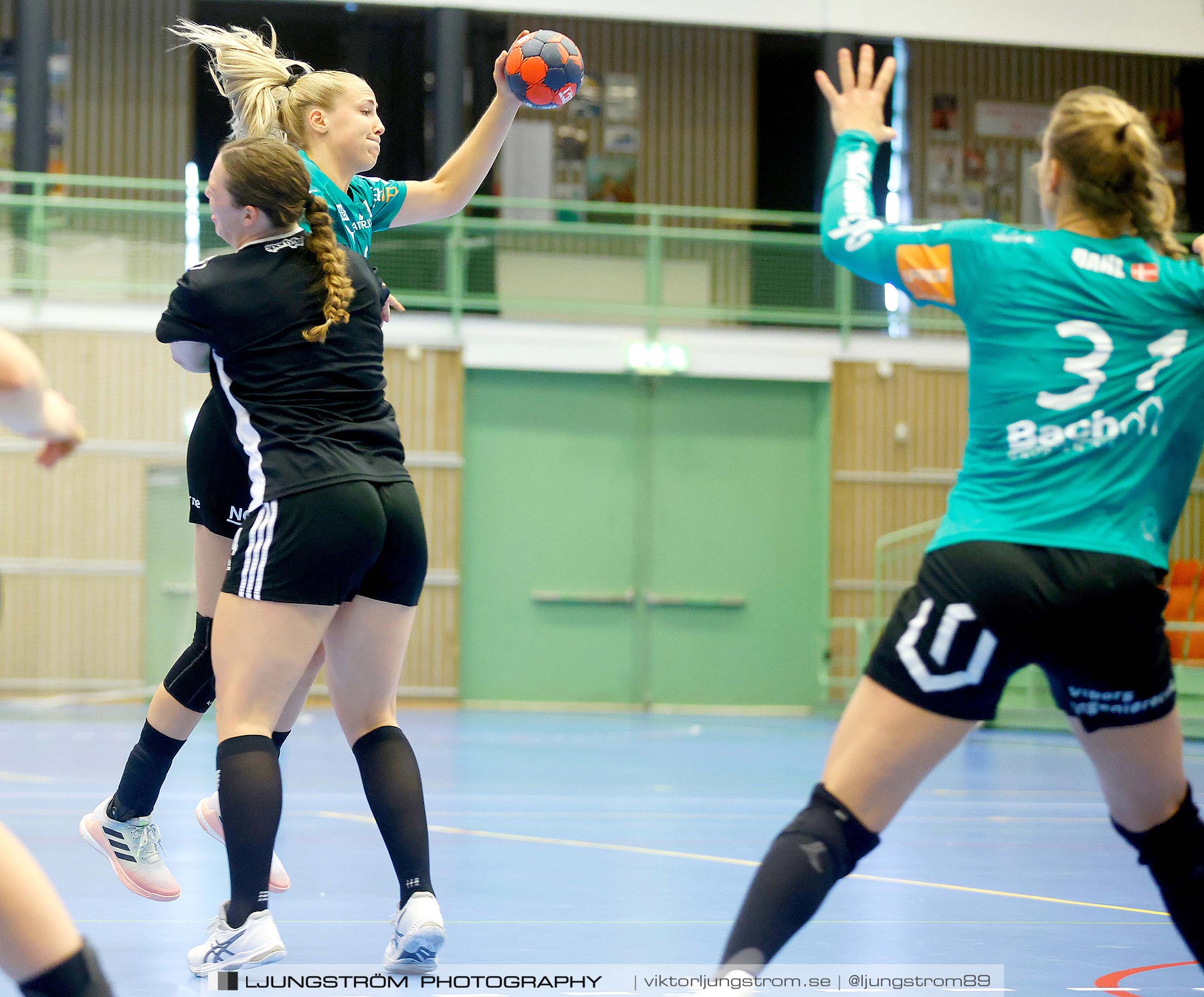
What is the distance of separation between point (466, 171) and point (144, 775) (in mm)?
1767

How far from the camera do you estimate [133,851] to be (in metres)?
3.51

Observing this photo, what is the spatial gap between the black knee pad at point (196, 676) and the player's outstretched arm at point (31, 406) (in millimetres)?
1518

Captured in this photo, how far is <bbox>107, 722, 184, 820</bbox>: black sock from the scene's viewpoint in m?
3.46

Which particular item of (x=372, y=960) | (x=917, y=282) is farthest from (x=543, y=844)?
(x=917, y=282)

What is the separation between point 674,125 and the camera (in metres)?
17.4

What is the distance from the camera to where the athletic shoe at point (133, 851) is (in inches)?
138

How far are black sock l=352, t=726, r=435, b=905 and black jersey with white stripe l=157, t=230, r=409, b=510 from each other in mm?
603

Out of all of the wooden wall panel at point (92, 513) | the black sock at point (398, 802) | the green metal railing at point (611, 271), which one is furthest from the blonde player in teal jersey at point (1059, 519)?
the wooden wall panel at point (92, 513)

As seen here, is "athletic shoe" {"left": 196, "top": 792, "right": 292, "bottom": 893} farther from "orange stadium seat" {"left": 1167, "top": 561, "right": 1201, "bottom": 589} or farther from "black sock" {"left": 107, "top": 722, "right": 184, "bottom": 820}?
"orange stadium seat" {"left": 1167, "top": 561, "right": 1201, "bottom": 589}

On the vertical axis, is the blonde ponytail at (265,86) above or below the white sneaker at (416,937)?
above

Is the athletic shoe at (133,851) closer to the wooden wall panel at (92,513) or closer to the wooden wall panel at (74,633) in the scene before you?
the wooden wall panel at (92,513)

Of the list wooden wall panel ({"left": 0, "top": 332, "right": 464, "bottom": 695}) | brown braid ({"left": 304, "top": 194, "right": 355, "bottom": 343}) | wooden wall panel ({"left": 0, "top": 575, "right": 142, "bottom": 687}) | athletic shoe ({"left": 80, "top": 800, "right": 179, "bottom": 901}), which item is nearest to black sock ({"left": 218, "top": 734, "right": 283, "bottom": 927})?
athletic shoe ({"left": 80, "top": 800, "right": 179, "bottom": 901})

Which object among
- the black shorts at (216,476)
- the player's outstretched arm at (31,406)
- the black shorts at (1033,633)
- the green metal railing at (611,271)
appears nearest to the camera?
the player's outstretched arm at (31,406)

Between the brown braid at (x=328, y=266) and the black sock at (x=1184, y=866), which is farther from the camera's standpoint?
the brown braid at (x=328, y=266)
